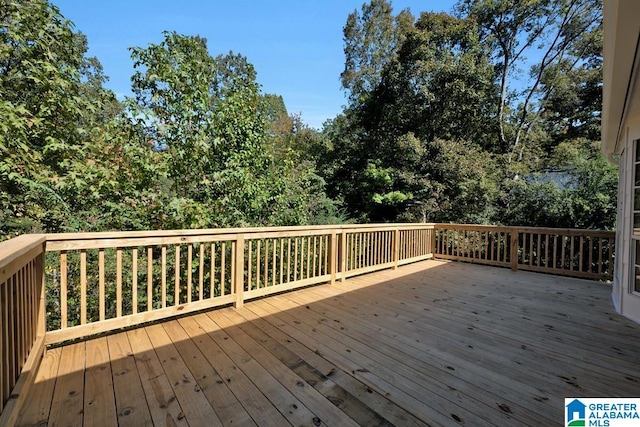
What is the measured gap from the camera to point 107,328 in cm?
248

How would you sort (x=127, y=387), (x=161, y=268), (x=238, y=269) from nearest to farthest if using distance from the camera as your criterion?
(x=127, y=387) < (x=161, y=268) < (x=238, y=269)

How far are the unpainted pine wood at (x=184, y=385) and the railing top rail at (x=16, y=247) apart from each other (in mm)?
1103

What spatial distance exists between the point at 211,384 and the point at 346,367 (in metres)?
0.90

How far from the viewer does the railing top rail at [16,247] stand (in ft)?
4.35

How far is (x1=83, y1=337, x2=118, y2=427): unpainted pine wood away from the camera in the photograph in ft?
5.14

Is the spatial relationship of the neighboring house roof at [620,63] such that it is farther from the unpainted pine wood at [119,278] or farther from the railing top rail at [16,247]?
the unpainted pine wood at [119,278]

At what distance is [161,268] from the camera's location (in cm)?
320

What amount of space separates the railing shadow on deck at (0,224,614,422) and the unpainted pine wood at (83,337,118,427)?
23 cm

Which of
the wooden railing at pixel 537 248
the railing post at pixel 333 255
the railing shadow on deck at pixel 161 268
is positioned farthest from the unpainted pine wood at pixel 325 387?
the wooden railing at pixel 537 248

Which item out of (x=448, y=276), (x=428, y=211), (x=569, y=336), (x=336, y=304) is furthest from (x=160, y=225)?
(x=428, y=211)

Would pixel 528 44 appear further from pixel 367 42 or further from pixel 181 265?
pixel 181 265

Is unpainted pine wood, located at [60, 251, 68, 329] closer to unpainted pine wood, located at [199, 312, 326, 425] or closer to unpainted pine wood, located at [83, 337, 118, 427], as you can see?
unpainted pine wood, located at [83, 337, 118, 427]

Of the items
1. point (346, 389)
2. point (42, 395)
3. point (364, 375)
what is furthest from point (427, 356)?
point (42, 395)

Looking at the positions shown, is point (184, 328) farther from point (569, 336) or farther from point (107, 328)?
point (569, 336)
